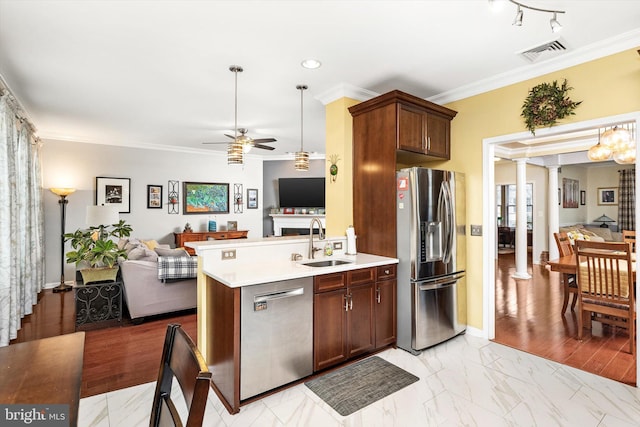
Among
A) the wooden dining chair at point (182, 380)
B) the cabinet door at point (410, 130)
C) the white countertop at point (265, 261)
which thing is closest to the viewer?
the wooden dining chair at point (182, 380)

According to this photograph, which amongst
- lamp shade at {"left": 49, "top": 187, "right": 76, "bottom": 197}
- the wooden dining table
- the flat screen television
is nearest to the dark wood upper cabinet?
the wooden dining table

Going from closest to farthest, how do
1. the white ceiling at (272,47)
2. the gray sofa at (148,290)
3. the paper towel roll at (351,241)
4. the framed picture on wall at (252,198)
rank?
the white ceiling at (272,47) → the paper towel roll at (351,241) → the gray sofa at (148,290) → the framed picture on wall at (252,198)

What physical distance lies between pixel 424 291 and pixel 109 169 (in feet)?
20.3

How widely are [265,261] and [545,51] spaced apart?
3061 mm

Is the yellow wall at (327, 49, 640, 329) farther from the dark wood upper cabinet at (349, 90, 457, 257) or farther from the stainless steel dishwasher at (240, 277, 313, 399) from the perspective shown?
the stainless steel dishwasher at (240, 277, 313, 399)

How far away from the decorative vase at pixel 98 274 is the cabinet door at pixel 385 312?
3204 mm

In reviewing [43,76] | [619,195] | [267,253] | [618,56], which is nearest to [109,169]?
[43,76]

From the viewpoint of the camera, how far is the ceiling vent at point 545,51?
2.71m

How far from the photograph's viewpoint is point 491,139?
3.49 m

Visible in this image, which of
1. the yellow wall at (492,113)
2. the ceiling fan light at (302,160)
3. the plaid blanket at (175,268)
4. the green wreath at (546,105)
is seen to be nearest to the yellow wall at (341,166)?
the yellow wall at (492,113)

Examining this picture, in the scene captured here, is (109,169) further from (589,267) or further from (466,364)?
(589,267)

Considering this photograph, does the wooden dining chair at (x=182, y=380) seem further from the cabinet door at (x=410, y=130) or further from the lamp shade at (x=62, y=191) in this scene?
the lamp shade at (x=62, y=191)

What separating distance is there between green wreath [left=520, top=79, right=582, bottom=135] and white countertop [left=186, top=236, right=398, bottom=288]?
6.19 feet

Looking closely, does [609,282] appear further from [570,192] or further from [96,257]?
[570,192]
